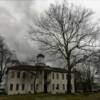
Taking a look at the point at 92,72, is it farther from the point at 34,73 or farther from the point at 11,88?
the point at 11,88

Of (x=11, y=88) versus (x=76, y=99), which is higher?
(x=76, y=99)

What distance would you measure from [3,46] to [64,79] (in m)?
23.6

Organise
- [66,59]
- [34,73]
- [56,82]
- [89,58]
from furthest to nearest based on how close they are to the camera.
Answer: [56,82]
[34,73]
[66,59]
[89,58]

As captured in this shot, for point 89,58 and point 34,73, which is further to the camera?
point 34,73

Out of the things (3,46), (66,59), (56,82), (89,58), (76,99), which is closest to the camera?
(76,99)

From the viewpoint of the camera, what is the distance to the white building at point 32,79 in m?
43.2

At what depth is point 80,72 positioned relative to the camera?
5153 centimetres

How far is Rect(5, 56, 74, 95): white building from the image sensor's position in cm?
4322

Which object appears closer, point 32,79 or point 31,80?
point 31,80

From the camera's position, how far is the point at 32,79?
45.4m

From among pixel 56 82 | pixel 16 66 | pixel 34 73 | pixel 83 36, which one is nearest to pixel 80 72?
pixel 56 82

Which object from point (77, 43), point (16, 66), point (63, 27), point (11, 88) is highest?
point (63, 27)

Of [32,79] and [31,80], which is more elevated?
[32,79]

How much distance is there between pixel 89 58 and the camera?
874 inches
